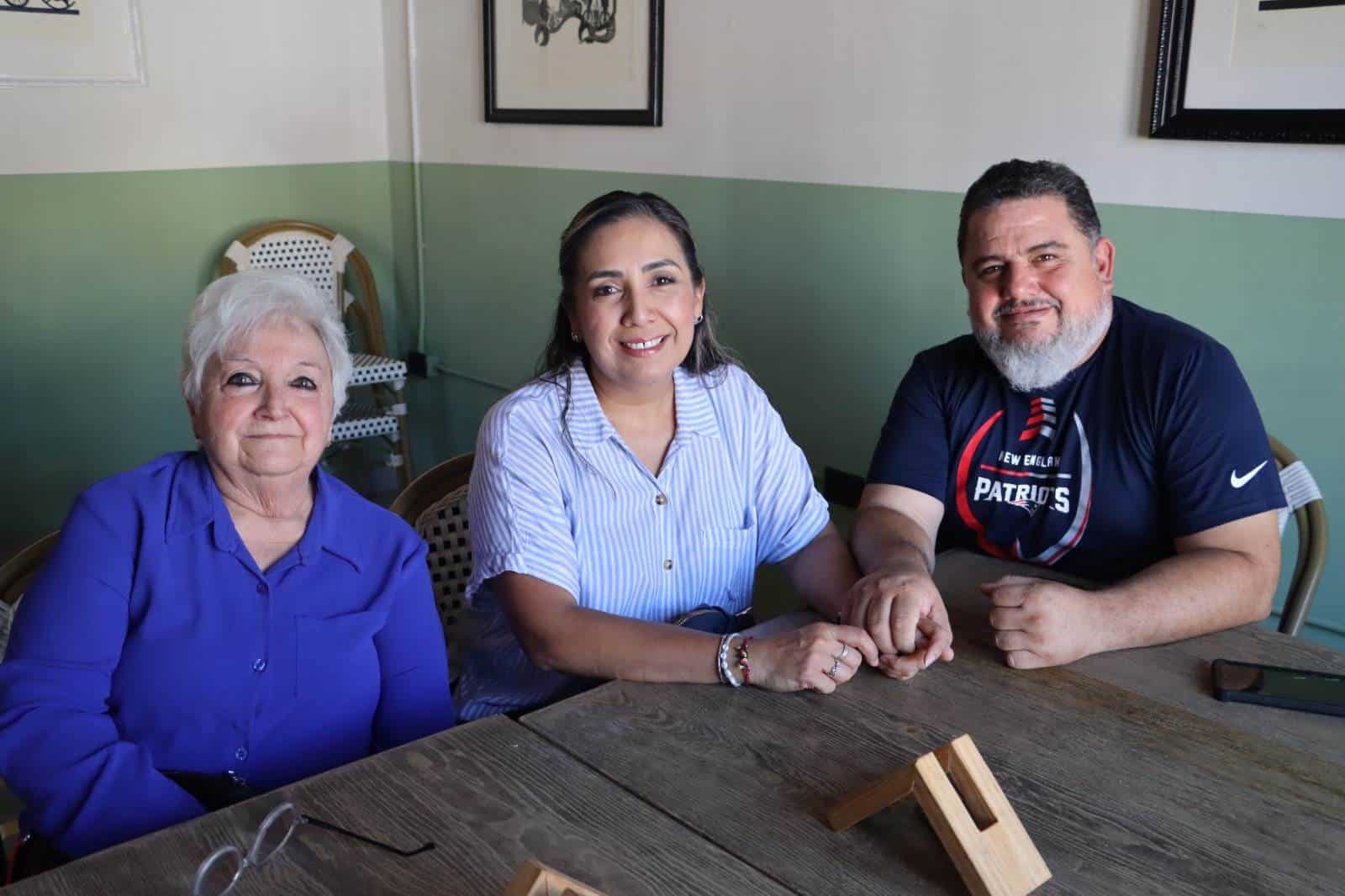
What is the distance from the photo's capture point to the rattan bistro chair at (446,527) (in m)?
1.96

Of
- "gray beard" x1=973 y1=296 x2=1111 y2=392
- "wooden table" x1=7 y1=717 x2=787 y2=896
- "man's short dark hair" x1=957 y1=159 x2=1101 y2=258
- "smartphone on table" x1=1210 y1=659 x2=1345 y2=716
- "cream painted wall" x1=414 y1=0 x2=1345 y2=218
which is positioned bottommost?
"wooden table" x1=7 y1=717 x2=787 y2=896

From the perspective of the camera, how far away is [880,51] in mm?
2629

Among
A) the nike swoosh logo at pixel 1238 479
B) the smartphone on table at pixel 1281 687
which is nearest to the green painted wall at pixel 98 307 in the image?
the nike swoosh logo at pixel 1238 479

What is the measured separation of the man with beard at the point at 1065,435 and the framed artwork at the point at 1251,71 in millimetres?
415

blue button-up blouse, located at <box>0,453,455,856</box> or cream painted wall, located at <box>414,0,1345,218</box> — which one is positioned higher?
cream painted wall, located at <box>414,0,1345,218</box>

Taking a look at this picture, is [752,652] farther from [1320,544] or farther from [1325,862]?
[1320,544]

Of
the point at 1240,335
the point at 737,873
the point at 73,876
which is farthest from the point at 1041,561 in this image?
the point at 73,876

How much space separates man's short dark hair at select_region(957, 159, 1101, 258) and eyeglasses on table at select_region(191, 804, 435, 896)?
138 cm

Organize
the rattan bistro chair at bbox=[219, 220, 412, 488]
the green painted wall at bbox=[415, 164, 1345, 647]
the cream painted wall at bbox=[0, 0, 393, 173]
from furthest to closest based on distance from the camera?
the rattan bistro chair at bbox=[219, 220, 412, 488]
the cream painted wall at bbox=[0, 0, 393, 173]
the green painted wall at bbox=[415, 164, 1345, 647]

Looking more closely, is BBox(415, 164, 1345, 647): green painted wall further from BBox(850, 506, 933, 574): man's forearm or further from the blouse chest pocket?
the blouse chest pocket

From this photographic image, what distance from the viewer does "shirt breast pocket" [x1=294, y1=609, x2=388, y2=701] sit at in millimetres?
1407

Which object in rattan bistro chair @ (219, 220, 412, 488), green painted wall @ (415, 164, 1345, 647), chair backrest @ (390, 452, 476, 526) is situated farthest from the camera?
rattan bistro chair @ (219, 220, 412, 488)

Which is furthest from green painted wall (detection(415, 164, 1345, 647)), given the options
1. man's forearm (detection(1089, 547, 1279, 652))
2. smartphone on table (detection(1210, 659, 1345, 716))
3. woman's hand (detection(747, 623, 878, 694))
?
woman's hand (detection(747, 623, 878, 694))

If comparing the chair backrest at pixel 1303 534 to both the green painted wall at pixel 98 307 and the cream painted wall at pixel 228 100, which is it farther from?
the cream painted wall at pixel 228 100
